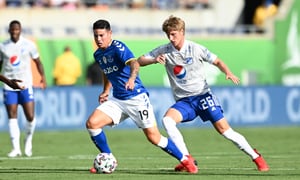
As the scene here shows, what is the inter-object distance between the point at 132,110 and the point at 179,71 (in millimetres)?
983

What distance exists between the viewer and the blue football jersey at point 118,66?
15.1 m

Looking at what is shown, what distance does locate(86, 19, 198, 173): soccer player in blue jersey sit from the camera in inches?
595

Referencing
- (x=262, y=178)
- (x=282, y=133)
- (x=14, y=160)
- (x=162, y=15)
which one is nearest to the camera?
(x=262, y=178)

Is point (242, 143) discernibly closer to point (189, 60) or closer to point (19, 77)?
point (189, 60)

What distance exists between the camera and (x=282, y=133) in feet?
94.0

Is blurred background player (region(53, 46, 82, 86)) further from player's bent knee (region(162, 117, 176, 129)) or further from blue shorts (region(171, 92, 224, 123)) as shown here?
player's bent knee (region(162, 117, 176, 129))

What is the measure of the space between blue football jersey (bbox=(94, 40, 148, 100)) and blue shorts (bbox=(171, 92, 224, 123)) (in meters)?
0.74

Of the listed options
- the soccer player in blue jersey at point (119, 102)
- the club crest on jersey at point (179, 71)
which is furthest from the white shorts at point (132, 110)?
the club crest on jersey at point (179, 71)

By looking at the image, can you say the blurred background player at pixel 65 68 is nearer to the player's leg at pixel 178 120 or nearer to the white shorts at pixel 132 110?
the player's leg at pixel 178 120

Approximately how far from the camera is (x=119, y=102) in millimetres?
15391

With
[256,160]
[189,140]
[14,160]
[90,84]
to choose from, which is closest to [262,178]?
[256,160]

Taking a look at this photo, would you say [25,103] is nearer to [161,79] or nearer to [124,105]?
[124,105]

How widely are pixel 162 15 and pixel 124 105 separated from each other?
21163 mm

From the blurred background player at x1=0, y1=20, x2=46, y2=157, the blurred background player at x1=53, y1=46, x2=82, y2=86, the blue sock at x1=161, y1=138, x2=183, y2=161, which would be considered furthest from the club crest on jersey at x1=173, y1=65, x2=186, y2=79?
the blurred background player at x1=53, y1=46, x2=82, y2=86
